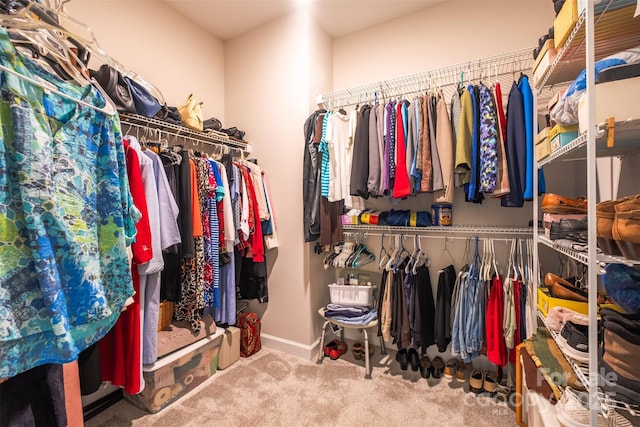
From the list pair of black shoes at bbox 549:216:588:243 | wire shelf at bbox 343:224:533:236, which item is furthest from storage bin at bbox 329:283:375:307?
pair of black shoes at bbox 549:216:588:243

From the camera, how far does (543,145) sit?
1436mm

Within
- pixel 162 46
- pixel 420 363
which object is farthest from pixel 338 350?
pixel 162 46

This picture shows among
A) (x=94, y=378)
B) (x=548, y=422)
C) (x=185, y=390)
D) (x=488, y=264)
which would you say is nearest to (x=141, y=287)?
(x=94, y=378)

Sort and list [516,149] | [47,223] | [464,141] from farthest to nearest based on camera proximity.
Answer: [464,141] < [516,149] < [47,223]

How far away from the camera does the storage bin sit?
219 centimetres

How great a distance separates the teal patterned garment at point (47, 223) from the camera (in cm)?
71

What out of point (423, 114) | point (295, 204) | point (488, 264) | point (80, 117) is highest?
point (423, 114)

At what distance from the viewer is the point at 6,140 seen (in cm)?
72

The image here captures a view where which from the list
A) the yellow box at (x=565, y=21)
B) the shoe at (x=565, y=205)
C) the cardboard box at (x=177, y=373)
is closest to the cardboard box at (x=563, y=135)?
the shoe at (x=565, y=205)

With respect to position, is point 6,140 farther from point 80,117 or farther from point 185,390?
point 185,390

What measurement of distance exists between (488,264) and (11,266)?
7.43 ft

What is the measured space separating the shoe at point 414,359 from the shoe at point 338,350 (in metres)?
0.52

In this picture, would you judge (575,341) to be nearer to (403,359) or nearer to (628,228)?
(628,228)

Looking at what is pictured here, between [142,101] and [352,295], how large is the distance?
1906 mm
